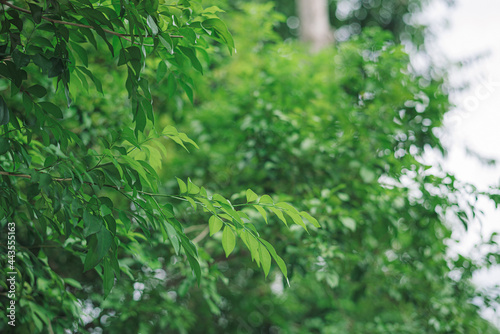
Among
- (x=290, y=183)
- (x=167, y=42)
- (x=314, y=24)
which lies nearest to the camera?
(x=167, y=42)

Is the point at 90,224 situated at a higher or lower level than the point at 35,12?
lower

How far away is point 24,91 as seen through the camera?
1156 mm

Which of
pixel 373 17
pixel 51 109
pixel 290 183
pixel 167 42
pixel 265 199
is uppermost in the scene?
pixel 167 42

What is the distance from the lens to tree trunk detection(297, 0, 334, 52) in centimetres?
538

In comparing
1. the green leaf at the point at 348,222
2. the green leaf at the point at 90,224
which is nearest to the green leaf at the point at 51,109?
the green leaf at the point at 90,224

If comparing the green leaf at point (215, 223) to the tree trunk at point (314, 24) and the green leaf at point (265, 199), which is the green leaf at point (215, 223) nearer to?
the green leaf at point (265, 199)

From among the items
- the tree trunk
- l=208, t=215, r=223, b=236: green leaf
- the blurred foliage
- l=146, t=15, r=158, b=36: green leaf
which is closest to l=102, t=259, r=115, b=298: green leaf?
l=208, t=215, r=223, b=236: green leaf

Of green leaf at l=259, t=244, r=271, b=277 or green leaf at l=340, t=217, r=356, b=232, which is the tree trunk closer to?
green leaf at l=340, t=217, r=356, b=232

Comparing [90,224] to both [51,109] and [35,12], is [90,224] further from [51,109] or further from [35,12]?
[35,12]

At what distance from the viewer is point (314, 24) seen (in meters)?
5.40

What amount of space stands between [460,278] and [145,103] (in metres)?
2.57

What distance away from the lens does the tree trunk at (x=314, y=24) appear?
5375mm

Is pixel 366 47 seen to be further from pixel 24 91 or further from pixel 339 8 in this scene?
pixel 339 8

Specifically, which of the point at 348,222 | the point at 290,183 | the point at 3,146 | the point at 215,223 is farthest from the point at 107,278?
the point at 290,183
